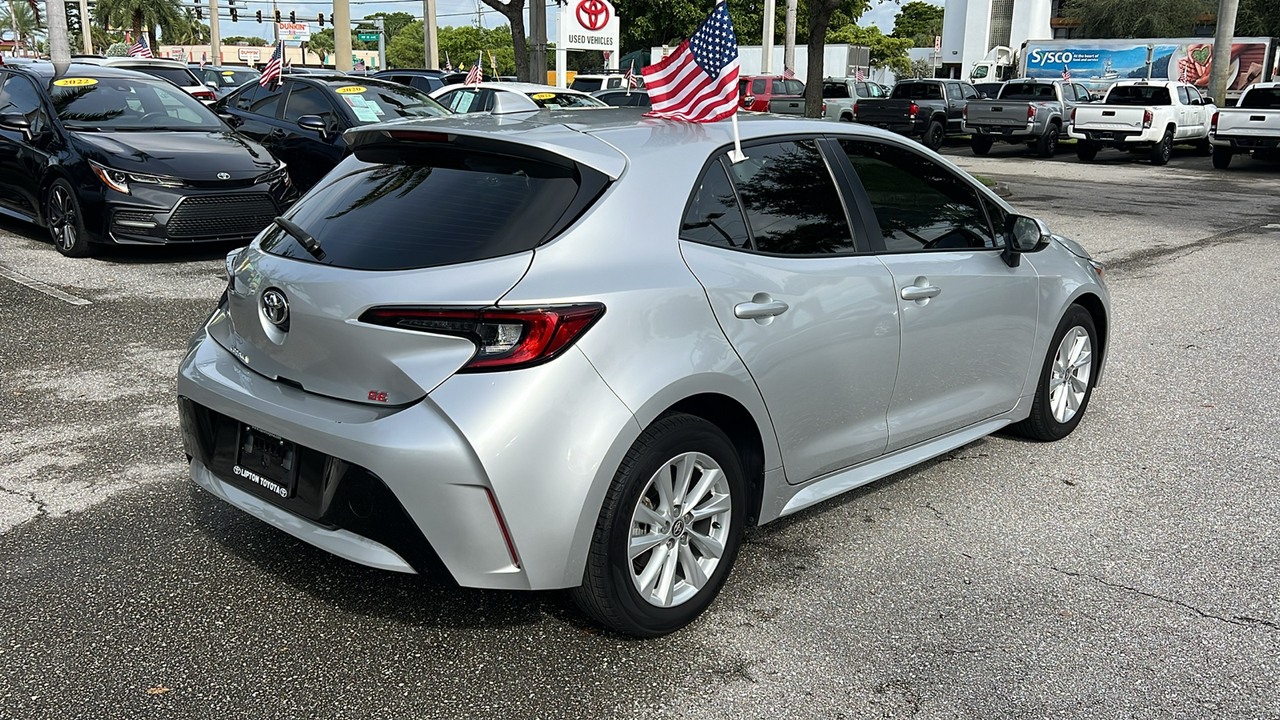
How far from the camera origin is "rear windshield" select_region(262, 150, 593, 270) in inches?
125

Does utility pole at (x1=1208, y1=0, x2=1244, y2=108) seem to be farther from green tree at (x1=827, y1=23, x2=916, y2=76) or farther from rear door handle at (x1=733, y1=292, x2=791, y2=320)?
green tree at (x1=827, y1=23, x2=916, y2=76)

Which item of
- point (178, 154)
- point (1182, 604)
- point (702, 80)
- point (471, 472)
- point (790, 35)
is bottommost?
point (1182, 604)

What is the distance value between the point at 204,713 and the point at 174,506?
1.59 meters

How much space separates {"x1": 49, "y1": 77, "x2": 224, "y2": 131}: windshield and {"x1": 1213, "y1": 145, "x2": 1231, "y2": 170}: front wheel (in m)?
20.8

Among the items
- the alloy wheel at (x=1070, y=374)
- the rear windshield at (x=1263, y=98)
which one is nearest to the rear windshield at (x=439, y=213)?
the alloy wheel at (x=1070, y=374)

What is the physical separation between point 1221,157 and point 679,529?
24.0m

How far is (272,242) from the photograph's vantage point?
371 cm

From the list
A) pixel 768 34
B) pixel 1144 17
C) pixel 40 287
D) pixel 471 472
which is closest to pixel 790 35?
pixel 768 34

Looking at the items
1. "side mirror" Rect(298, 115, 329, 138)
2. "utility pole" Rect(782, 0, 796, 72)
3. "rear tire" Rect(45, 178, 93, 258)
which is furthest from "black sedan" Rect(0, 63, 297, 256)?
"utility pole" Rect(782, 0, 796, 72)

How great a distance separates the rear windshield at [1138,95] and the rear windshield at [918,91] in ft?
15.5

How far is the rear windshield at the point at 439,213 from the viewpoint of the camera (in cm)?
319

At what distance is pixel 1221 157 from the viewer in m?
23.5

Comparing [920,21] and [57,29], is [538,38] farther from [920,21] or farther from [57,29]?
[920,21]

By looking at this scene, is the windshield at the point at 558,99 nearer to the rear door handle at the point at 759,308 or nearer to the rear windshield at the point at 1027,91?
the rear windshield at the point at 1027,91
